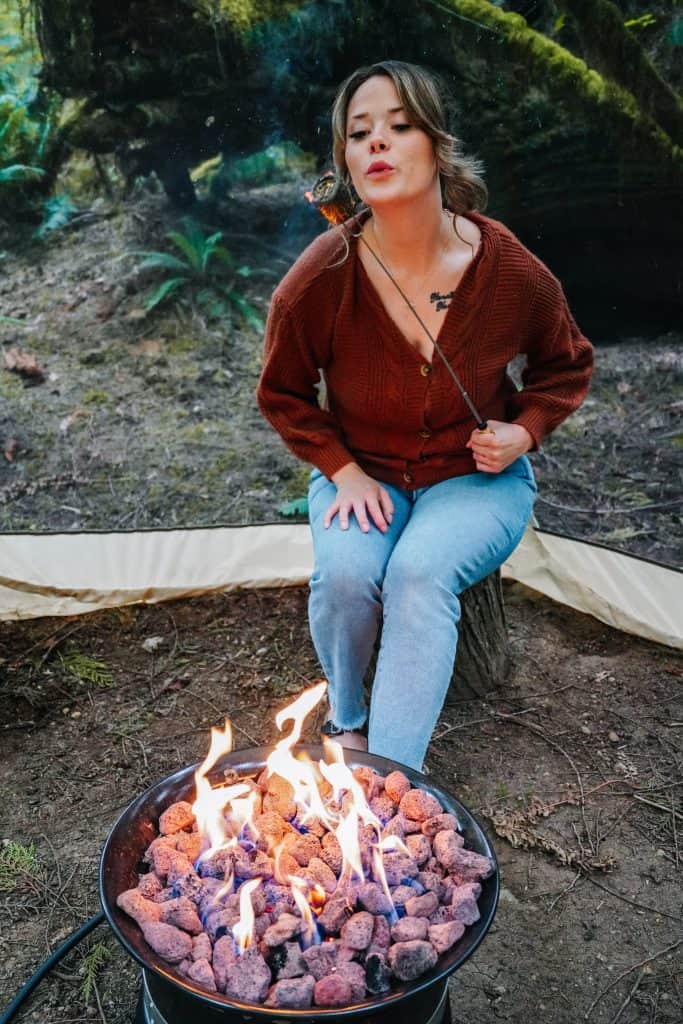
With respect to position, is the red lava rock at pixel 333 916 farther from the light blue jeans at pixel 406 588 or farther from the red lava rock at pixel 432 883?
the light blue jeans at pixel 406 588

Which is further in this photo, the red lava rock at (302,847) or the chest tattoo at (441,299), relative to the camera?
the chest tattoo at (441,299)

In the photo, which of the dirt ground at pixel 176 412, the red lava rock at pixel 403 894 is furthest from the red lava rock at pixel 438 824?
the dirt ground at pixel 176 412

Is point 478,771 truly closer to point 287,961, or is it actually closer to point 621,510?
point 287,961

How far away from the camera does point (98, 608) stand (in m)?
3.46

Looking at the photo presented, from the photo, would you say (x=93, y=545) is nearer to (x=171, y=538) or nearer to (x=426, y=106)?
(x=171, y=538)

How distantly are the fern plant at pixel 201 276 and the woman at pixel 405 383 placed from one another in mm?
2660

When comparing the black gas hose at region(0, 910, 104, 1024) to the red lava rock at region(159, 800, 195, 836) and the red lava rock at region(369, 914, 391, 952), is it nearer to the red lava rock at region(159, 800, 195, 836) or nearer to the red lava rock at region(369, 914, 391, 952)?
the red lava rock at region(159, 800, 195, 836)

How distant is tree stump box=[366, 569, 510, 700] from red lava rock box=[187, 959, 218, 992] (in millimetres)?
1547

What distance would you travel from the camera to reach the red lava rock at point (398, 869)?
1.65m

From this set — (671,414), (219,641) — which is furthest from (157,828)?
(671,414)

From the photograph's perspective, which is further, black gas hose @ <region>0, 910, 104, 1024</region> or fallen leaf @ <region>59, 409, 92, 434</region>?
fallen leaf @ <region>59, 409, 92, 434</region>

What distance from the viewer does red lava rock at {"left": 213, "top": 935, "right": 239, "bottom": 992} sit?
4.79 ft

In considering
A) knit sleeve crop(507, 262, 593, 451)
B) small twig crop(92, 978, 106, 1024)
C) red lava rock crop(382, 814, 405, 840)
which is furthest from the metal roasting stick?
small twig crop(92, 978, 106, 1024)

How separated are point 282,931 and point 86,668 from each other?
1.85 metres
